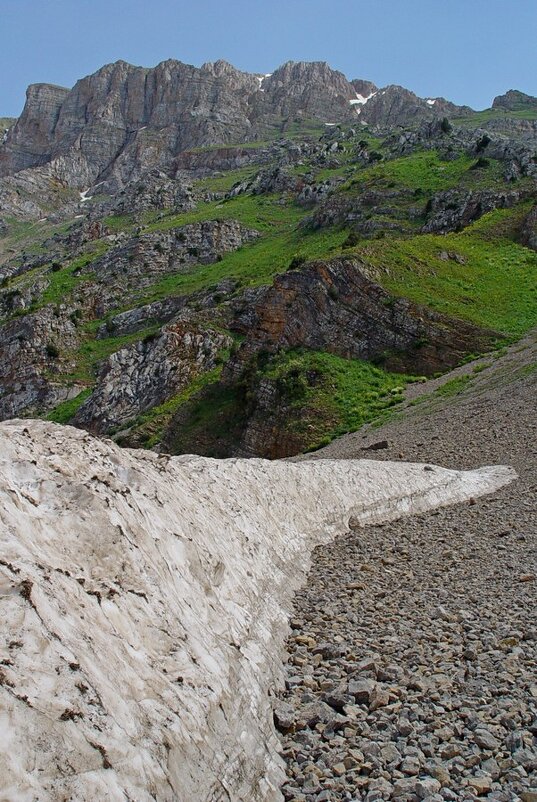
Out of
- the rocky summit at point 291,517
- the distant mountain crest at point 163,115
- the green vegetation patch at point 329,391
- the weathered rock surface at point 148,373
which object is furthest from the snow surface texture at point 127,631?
the distant mountain crest at point 163,115

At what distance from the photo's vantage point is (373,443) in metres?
24.7

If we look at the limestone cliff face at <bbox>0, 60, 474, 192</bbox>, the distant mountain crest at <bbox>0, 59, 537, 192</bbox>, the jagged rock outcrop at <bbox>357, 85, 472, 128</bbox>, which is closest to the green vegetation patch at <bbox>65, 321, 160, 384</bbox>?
the distant mountain crest at <bbox>0, 59, 537, 192</bbox>

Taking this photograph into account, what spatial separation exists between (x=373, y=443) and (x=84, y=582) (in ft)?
69.2

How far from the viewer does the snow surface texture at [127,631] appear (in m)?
3.09

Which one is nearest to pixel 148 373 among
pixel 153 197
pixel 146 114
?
pixel 153 197

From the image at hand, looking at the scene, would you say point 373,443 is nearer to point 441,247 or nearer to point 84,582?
point 84,582

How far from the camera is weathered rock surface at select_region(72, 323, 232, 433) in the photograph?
4294cm

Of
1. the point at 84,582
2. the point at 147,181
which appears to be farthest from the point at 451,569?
the point at 147,181

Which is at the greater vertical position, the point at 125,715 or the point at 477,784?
the point at 125,715

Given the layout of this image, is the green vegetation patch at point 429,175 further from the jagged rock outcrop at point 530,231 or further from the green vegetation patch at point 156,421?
the green vegetation patch at point 156,421

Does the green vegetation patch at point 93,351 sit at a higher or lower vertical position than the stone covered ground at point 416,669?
higher

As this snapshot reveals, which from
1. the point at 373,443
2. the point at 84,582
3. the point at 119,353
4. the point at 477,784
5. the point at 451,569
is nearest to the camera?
the point at 477,784

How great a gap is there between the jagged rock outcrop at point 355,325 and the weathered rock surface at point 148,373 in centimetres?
812

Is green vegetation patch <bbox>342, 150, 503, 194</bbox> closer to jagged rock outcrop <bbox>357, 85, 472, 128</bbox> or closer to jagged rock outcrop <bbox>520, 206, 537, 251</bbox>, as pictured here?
jagged rock outcrop <bbox>520, 206, 537, 251</bbox>
